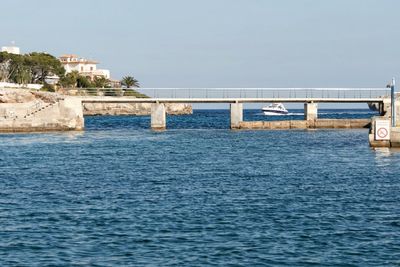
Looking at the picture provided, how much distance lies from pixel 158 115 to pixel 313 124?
27.3 meters

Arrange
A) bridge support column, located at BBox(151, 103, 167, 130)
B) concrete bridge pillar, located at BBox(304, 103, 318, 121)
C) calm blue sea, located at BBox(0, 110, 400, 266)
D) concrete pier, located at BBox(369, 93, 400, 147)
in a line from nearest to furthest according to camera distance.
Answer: calm blue sea, located at BBox(0, 110, 400, 266), concrete pier, located at BBox(369, 93, 400, 147), bridge support column, located at BBox(151, 103, 167, 130), concrete bridge pillar, located at BBox(304, 103, 318, 121)

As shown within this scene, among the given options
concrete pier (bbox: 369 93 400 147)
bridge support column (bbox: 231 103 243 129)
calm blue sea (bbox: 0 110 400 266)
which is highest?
bridge support column (bbox: 231 103 243 129)

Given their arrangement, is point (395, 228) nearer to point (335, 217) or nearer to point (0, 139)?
point (335, 217)

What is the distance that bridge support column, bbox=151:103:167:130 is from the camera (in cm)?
12350

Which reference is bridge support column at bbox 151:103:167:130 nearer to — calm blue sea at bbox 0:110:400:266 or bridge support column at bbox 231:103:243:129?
bridge support column at bbox 231:103:243:129

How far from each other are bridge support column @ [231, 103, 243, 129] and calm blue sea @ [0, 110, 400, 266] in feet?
159

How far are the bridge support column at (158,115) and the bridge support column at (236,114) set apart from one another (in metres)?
12.1

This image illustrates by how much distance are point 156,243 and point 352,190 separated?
19200mm

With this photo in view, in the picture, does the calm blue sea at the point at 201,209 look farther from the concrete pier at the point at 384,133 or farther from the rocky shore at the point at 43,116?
the rocky shore at the point at 43,116

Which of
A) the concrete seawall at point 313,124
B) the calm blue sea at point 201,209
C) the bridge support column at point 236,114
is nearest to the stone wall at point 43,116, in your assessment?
the bridge support column at point 236,114

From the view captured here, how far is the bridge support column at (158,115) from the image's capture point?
405ft

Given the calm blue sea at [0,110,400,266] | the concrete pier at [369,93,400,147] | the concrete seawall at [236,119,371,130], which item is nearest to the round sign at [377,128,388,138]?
the concrete pier at [369,93,400,147]

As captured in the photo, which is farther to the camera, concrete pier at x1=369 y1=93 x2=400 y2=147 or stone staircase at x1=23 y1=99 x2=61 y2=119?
stone staircase at x1=23 y1=99 x2=61 y2=119

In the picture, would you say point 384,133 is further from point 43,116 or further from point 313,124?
point 43,116
